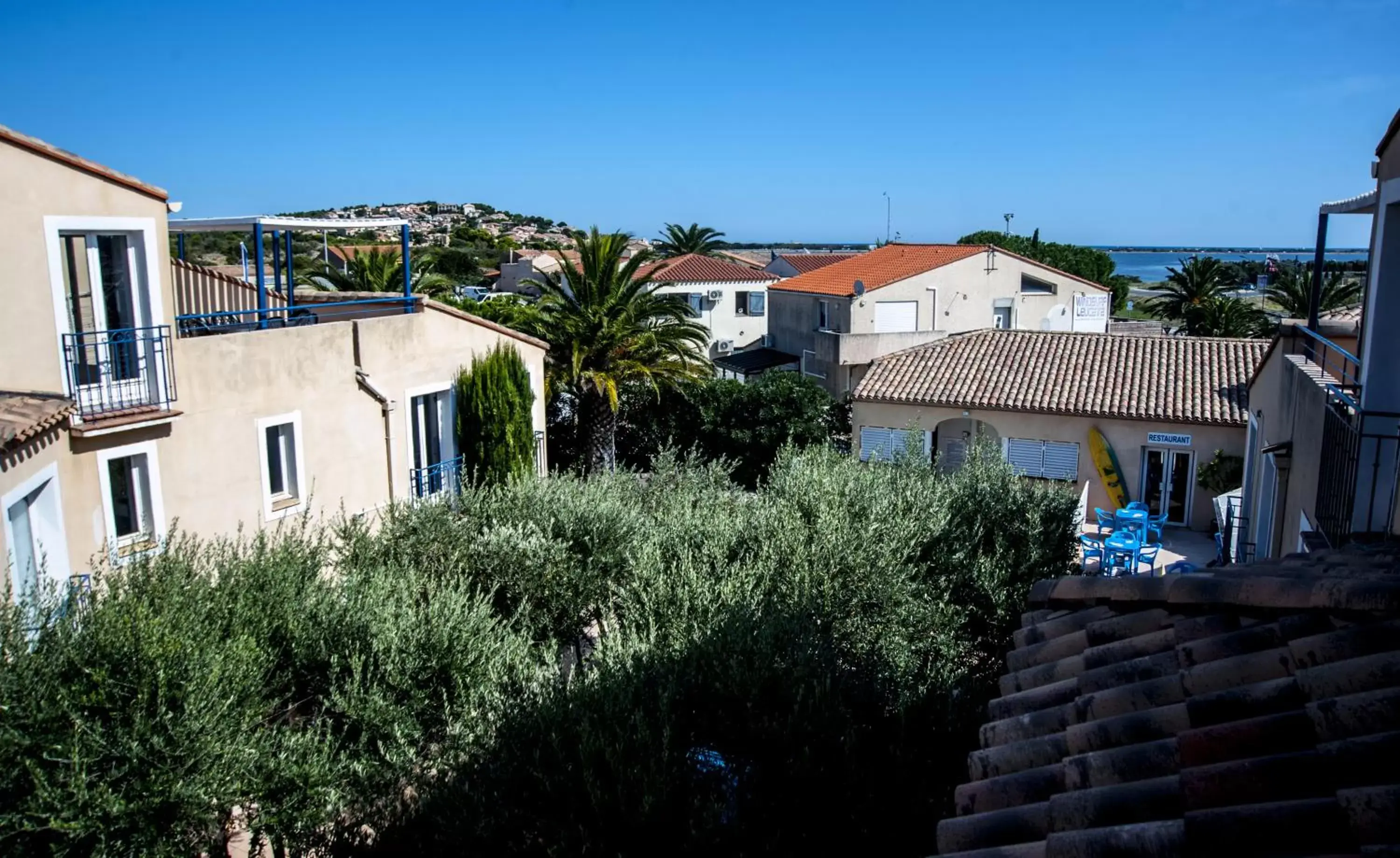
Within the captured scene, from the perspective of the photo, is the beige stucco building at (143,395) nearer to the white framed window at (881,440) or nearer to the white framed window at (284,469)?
the white framed window at (284,469)

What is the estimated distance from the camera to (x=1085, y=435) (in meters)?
25.6

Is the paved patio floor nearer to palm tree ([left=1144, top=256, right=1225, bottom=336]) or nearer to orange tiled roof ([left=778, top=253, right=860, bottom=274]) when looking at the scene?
palm tree ([left=1144, top=256, right=1225, bottom=336])

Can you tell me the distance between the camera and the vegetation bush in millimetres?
7219

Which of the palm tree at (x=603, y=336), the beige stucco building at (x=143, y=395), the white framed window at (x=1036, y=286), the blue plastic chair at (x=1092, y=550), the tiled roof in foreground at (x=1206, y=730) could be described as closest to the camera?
the tiled roof in foreground at (x=1206, y=730)

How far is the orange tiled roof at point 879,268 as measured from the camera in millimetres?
36156

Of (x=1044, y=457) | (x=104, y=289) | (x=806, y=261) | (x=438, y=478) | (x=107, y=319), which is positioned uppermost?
(x=806, y=261)

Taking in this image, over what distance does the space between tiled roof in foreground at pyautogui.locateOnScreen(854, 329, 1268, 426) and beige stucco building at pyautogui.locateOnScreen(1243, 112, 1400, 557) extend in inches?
583

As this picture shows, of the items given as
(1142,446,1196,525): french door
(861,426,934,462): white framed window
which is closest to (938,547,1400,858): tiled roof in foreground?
(1142,446,1196,525): french door

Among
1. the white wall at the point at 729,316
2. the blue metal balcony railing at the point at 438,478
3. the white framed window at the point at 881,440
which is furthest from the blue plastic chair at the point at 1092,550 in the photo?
the white wall at the point at 729,316

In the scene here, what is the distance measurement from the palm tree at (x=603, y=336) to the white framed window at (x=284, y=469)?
397 inches

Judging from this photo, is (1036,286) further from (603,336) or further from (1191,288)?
(603,336)

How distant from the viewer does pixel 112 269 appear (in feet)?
40.6

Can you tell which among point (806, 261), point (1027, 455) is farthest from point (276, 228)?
point (806, 261)

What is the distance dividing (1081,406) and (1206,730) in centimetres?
2379
